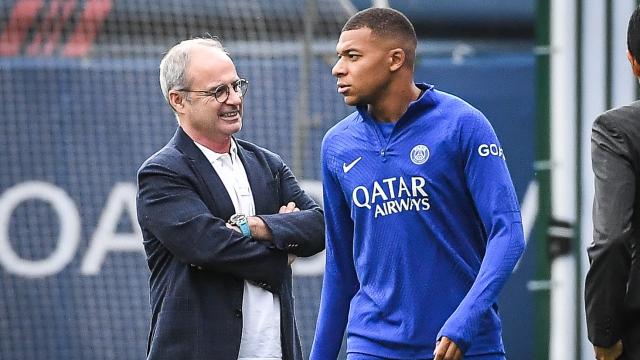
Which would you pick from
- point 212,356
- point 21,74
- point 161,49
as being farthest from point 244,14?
point 212,356

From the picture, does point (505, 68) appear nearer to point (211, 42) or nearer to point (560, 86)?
point (560, 86)

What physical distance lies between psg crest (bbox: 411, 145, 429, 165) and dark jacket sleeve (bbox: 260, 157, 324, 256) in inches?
21.5

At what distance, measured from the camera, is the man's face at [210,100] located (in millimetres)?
4430

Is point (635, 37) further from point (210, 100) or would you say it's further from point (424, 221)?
point (210, 100)

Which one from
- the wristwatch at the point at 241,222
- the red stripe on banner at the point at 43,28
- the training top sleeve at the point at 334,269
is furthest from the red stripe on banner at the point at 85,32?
the training top sleeve at the point at 334,269

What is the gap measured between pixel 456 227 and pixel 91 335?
474cm

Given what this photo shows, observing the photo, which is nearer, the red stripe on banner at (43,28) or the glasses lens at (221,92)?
the glasses lens at (221,92)

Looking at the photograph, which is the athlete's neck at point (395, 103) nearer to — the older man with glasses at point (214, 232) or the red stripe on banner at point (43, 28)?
the older man with glasses at point (214, 232)

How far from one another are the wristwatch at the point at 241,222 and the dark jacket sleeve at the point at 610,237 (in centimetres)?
112

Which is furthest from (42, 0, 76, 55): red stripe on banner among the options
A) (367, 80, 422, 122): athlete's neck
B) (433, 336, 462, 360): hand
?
(433, 336, 462, 360): hand

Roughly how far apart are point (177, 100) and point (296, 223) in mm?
537

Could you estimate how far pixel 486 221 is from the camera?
3.97m

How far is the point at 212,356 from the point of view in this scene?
13.9 ft

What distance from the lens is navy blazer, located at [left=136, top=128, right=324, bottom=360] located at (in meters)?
4.26
